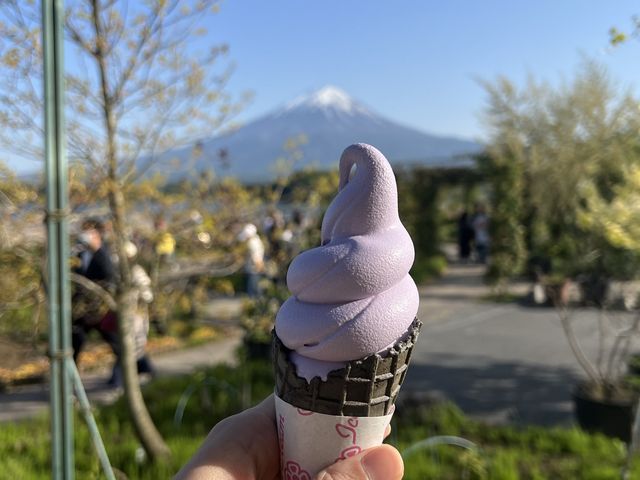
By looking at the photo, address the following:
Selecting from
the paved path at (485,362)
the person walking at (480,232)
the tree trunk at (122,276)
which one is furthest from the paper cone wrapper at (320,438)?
the person walking at (480,232)

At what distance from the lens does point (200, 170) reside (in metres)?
4.75

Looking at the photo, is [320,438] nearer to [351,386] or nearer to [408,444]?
[351,386]

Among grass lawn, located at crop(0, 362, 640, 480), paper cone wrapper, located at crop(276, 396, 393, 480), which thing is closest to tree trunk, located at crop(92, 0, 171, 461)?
grass lawn, located at crop(0, 362, 640, 480)

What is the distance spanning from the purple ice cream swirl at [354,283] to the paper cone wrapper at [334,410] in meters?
0.03

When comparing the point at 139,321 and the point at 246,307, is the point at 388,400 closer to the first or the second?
the point at 139,321

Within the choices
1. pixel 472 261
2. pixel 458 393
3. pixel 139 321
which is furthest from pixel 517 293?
pixel 139 321

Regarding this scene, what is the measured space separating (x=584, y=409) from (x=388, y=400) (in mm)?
4017

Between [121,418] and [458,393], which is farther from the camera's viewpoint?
[458,393]

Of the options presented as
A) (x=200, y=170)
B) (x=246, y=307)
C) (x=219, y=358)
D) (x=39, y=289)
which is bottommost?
(x=219, y=358)

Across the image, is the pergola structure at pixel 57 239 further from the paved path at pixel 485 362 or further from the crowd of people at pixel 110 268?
the paved path at pixel 485 362

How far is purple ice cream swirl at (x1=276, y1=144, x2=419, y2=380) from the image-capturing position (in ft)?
5.44

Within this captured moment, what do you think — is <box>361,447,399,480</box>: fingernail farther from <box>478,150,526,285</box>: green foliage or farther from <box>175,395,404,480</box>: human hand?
<box>478,150,526,285</box>: green foliage

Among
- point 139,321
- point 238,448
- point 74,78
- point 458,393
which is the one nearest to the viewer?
point 238,448

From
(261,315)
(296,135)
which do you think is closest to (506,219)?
(261,315)
